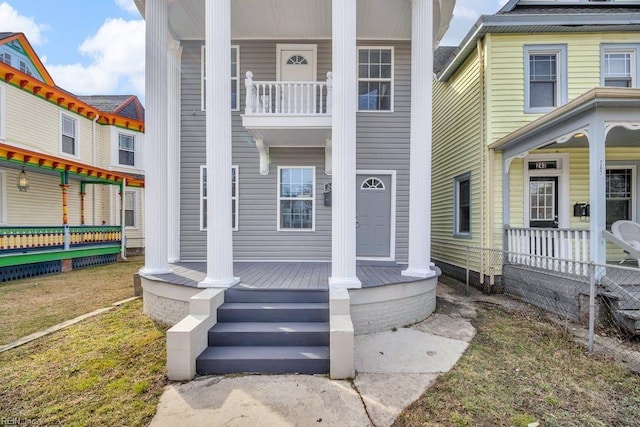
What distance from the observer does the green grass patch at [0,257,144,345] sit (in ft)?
16.3

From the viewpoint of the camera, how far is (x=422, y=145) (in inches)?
212

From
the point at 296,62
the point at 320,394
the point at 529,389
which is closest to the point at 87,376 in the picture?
the point at 320,394

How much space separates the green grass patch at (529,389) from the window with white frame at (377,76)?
535 centimetres

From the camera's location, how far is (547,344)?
4270mm

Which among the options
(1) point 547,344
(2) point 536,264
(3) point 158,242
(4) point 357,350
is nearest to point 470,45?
(2) point 536,264

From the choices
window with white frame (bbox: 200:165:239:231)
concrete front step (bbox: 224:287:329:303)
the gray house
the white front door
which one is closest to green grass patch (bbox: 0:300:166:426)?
the gray house

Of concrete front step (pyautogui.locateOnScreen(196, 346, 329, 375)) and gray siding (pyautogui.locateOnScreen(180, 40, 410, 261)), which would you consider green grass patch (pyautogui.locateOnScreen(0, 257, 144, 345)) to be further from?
concrete front step (pyautogui.locateOnScreen(196, 346, 329, 375))

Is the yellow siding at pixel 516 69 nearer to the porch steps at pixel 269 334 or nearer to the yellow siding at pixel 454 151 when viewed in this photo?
the yellow siding at pixel 454 151

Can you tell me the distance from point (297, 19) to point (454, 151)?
551 centimetres

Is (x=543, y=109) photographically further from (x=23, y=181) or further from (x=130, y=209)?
(x=130, y=209)

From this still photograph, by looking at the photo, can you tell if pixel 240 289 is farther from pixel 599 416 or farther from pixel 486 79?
pixel 486 79

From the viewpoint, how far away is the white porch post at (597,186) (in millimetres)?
4812

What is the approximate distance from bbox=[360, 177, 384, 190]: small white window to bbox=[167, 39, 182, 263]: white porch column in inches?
172

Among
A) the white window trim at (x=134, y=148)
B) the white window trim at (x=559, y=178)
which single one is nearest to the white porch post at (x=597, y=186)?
the white window trim at (x=559, y=178)
